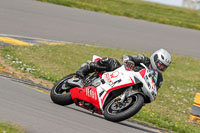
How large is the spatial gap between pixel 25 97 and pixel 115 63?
1.65 meters

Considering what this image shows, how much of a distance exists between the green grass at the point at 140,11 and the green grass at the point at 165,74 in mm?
5578

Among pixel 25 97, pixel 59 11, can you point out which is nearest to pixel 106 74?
pixel 25 97

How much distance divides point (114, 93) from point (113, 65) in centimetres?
57

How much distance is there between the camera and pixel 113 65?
7.24 metres

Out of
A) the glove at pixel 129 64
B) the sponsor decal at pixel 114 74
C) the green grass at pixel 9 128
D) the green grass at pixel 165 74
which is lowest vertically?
the green grass at pixel 165 74

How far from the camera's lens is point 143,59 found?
7074 mm

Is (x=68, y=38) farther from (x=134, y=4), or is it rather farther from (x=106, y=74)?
(x=134, y=4)

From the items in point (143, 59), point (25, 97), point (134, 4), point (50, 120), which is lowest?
point (134, 4)

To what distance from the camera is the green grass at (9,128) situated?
453cm

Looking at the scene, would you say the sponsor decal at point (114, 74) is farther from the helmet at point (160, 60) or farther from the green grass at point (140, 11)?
the green grass at point (140, 11)

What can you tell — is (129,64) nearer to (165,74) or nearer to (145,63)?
(145,63)

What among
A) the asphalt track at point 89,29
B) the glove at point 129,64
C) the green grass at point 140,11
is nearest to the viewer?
the glove at point 129,64

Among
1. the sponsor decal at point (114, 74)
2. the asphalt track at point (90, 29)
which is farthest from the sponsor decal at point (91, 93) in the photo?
the asphalt track at point (90, 29)

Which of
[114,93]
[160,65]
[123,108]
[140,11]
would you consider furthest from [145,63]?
[140,11]
